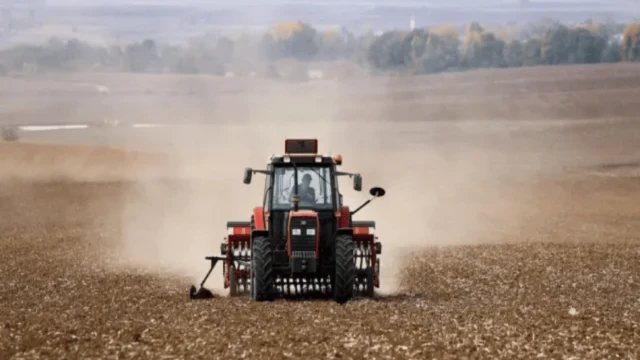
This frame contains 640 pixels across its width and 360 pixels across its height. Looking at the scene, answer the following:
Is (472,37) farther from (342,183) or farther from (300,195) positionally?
(300,195)

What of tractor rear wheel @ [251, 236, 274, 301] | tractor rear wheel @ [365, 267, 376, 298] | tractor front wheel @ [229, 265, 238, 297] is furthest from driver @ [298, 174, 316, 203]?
tractor front wheel @ [229, 265, 238, 297]

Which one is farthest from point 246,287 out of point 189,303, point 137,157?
point 137,157

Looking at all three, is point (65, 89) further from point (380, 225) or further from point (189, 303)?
point (189, 303)

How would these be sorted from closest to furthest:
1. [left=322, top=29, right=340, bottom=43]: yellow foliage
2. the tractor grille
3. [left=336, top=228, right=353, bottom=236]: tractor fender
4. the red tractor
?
1. the red tractor
2. the tractor grille
3. [left=336, top=228, right=353, bottom=236]: tractor fender
4. [left=322, top=29, right=340, bottom=43]: yellow foliage

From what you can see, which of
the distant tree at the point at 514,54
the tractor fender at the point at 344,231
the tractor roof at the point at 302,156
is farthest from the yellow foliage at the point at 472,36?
the tractor fender at the point at 344,231

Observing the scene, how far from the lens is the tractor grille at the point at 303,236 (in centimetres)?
1961

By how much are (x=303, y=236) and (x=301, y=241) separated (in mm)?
85

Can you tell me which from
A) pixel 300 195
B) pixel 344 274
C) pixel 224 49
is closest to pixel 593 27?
pixel 224 49

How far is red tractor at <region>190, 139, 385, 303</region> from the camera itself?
19.4 meters

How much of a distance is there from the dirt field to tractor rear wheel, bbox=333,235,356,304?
12.5 inches

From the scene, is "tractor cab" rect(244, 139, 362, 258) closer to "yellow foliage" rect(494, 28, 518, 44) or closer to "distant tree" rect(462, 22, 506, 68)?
"distant tree" rect(462, 22, 506, 68)

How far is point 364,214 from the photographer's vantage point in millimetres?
35312

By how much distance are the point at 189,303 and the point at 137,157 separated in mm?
39102

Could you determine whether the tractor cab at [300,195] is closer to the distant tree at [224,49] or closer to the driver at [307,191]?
the driver at [307,191]
